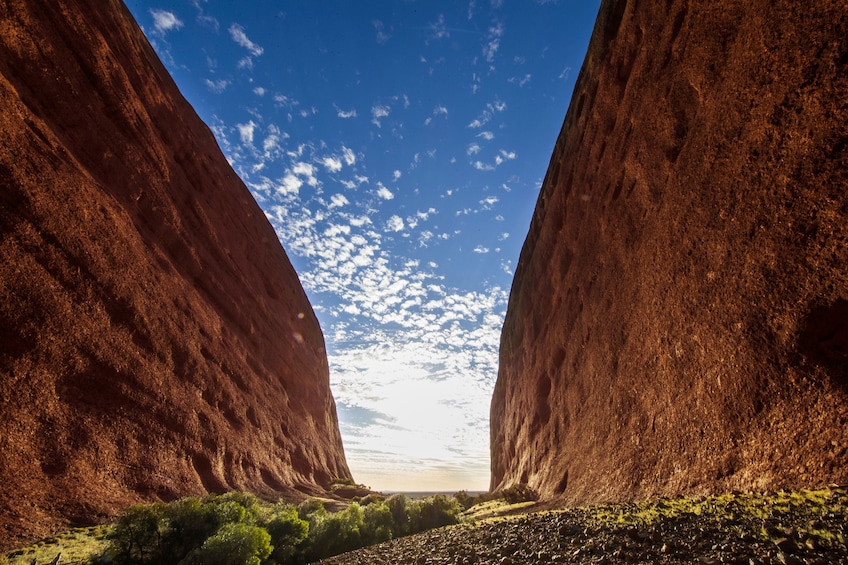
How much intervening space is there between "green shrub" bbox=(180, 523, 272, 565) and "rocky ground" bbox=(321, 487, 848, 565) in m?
4.31

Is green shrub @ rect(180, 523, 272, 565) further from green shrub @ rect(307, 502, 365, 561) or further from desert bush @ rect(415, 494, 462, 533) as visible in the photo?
desert bush @ rect(415, 494, 462, 533)

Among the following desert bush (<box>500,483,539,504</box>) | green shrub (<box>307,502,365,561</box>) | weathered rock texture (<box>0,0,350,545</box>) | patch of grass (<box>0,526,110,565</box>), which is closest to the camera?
patch of grass (<box>0,526,110,565</box>)

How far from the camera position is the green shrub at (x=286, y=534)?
51.8 feet

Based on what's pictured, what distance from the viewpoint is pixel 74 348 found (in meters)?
17.9

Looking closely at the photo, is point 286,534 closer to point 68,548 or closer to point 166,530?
point 166,530

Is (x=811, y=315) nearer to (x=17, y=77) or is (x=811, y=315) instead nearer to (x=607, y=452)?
(x=607, y=452)

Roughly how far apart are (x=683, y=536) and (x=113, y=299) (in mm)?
24993

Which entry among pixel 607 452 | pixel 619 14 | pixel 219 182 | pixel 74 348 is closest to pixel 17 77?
pixel 74 348

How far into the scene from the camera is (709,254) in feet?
41.5

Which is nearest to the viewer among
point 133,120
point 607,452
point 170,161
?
point 607,452

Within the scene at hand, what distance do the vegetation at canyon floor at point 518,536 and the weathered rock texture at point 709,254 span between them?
160 cm

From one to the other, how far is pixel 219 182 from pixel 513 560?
1529 inches

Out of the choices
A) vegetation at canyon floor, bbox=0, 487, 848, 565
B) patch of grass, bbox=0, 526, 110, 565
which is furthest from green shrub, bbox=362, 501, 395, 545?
patch of grass, bbox=0, 526, 110, 565

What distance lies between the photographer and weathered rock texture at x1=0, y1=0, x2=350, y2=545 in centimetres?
1596
